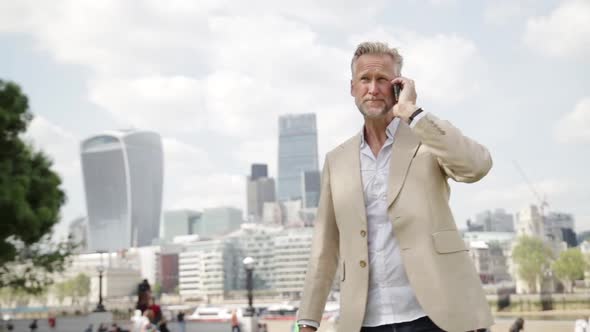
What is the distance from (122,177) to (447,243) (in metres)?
195

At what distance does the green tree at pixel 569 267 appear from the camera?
80812mm

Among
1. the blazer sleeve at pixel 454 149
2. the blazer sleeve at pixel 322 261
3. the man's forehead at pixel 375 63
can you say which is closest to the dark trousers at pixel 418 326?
the blazer sleeve at pixel 322 261

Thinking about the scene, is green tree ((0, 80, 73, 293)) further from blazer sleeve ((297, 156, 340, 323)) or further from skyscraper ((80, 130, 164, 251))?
skyscraper ((80, 130, 164, 251))

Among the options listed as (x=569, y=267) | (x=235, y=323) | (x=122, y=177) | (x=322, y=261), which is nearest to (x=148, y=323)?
(x=322, y=261)

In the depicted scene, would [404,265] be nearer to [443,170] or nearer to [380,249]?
[380,249]

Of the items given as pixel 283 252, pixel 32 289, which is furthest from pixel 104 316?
pixel 283 252

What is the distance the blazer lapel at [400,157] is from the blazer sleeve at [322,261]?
1.24ft

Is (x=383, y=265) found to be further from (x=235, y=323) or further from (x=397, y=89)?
(x=235, y=323)

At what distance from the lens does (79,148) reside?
199 metres

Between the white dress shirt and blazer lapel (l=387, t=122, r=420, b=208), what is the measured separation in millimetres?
48

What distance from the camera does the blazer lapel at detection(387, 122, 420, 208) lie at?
2763 millimetres

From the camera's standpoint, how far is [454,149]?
2574mm

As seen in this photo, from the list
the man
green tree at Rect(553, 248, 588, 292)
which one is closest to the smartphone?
the man

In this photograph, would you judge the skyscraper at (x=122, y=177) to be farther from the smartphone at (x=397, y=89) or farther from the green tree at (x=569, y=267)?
the smartphone at (x=397, y=89)
